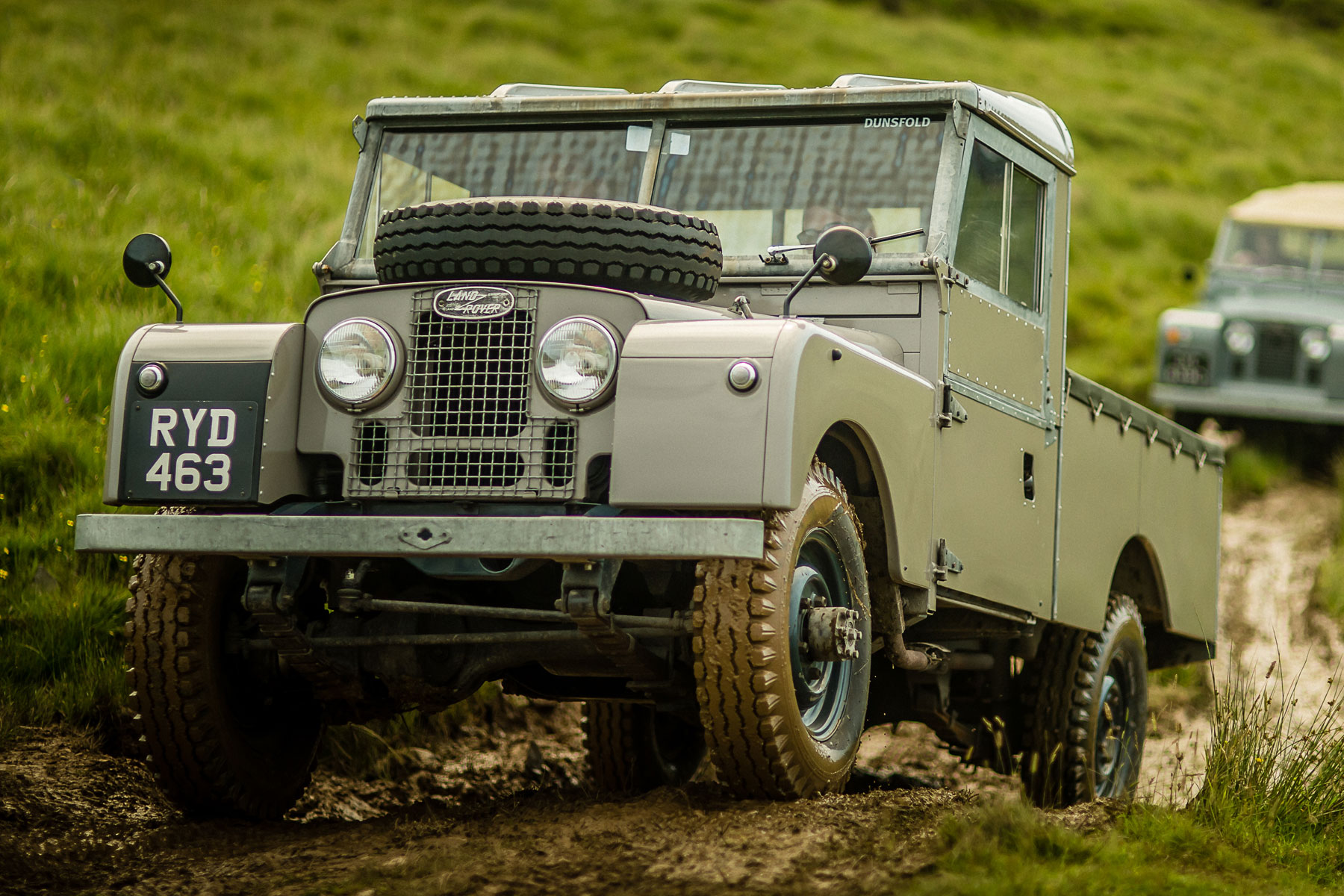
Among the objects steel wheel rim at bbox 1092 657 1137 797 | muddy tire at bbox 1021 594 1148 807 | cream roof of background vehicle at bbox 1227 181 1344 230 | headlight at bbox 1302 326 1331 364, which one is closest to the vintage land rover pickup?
muddy tire at bbox 1021 594 1148 807

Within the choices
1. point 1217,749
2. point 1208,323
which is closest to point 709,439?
point 1217,749

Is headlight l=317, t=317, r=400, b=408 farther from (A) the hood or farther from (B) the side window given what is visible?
(A) the hood

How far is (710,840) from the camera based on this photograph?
399cm

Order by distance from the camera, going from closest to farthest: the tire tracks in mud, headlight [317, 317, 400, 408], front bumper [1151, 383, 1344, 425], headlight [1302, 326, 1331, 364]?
headlight [317, 317, 400, 408] < the tire tracks in mud < front bumper [1151, 383, 1344, 425] < headlight [1302, 326, 1331, 364]

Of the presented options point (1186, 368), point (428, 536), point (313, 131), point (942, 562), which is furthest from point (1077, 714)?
point (313, 131)

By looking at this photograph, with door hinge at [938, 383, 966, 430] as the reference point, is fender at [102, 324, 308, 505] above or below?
below

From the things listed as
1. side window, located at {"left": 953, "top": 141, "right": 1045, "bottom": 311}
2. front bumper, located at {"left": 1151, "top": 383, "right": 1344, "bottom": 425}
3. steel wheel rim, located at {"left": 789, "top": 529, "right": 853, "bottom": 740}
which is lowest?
steel wheel rim, located at {"left": 789, "top": 529, "right": 853, "bottom": 740}

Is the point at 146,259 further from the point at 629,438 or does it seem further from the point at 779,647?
the point at 779,647

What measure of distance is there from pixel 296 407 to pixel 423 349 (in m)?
0.42

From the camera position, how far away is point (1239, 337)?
45.9ft

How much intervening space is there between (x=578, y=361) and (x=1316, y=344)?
1113cm

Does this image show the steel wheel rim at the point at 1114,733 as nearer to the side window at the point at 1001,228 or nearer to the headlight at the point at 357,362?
the side window at the point at 1001,228

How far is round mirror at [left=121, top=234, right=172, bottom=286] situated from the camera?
197 inches

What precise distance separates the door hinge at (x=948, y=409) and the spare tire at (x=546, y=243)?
1050 mm
